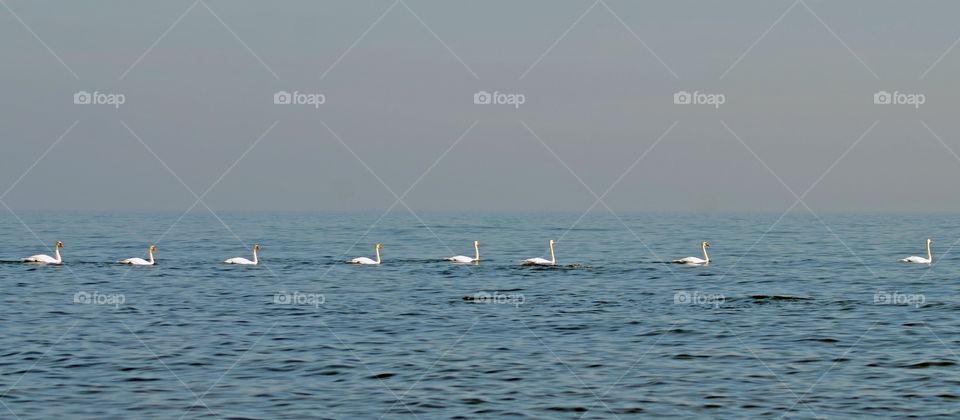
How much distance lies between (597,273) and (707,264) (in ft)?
27.9

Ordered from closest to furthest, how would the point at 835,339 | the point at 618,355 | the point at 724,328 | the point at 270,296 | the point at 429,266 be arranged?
the point at 618,355 → the point at 835,339 → the point at 724,328 → the point at 270,296 → the point at 429,266

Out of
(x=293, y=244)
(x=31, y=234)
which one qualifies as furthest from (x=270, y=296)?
(x=31, y=234)

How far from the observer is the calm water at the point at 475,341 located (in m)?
22.8

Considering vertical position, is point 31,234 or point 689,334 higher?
point 31,234

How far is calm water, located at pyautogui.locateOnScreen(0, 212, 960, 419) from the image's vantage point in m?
22.8

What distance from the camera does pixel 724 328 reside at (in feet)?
107

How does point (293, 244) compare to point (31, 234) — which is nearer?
point (293, 244)

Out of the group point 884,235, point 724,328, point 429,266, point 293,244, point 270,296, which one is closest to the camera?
point 724,328

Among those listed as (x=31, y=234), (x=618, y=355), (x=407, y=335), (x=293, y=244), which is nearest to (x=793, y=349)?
(x=618, y=355)

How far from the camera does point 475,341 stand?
99.2ft

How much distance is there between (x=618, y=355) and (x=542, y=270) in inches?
1020

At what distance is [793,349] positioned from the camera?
2886 centimetres

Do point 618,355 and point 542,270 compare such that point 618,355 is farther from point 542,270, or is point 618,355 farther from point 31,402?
point 542,270

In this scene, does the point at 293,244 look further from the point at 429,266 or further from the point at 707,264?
the point at 707,264
